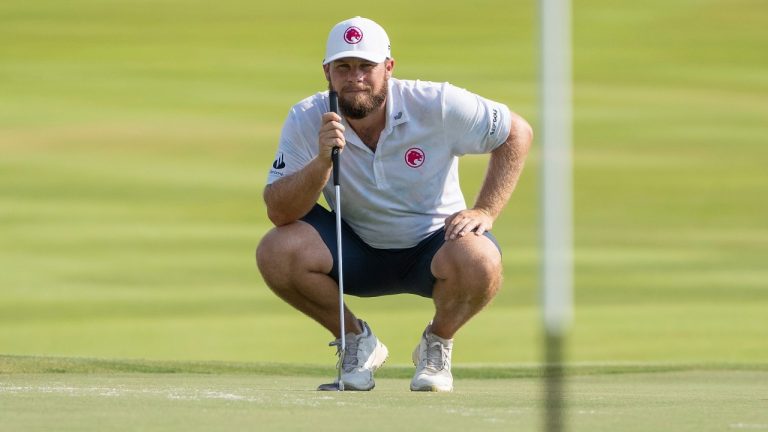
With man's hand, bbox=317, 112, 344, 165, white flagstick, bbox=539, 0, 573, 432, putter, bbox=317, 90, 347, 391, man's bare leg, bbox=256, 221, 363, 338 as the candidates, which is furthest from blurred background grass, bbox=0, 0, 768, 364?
white flagstick, bbox=539, 0, 573, 432

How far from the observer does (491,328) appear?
Result: 7742 millimetres

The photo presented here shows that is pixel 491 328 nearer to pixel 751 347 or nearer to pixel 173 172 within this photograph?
pixel 751 347

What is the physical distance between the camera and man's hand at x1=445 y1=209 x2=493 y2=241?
14.5 ft

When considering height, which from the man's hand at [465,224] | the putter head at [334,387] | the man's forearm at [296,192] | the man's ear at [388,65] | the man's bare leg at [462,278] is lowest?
the putter head at [334,387]

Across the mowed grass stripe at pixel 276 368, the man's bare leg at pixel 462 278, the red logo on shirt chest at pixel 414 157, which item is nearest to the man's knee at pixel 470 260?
the man's bare leg at pixel 462 278

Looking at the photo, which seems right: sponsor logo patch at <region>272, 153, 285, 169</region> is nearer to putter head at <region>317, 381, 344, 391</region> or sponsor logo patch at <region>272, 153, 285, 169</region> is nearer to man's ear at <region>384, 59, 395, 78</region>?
man's ear at <region>384, 59, 395, 78</region>

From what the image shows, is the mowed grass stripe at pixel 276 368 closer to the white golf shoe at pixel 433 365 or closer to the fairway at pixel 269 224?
the fairway at pixel 269 224

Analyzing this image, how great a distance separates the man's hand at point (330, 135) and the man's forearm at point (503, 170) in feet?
1.76

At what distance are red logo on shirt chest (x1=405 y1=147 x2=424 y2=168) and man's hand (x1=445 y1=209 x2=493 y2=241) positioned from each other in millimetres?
184

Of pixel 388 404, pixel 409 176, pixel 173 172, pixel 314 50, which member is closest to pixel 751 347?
pixel 409 176

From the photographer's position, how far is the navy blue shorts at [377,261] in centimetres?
464

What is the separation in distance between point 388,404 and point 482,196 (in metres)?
1.24

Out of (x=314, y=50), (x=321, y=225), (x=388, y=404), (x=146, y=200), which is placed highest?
(x=314, y=50)

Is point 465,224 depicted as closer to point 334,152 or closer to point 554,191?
point 334,152
